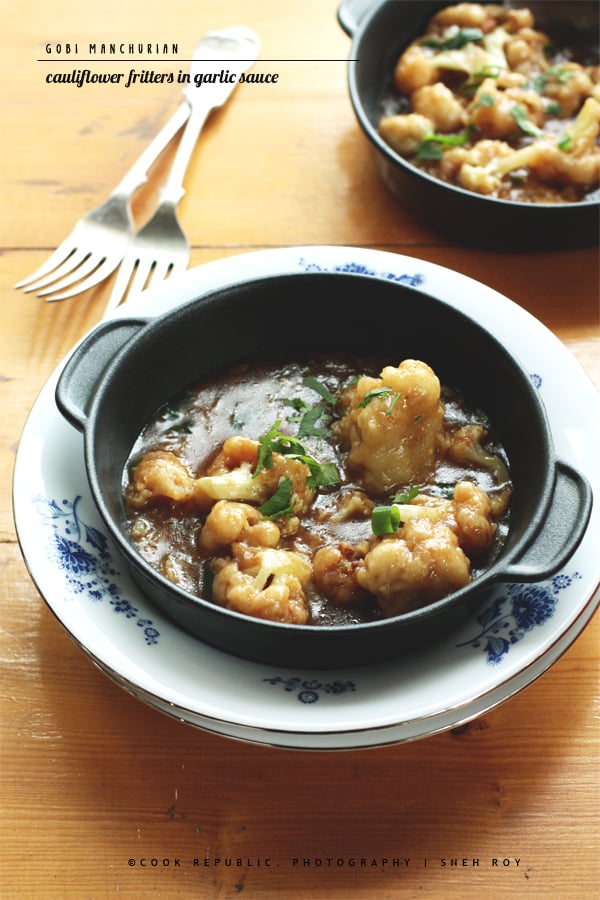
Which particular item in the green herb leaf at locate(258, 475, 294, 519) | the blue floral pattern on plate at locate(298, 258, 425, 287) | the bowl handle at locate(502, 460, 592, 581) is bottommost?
the green herb leaf at locate(258, 475, 294, 519)

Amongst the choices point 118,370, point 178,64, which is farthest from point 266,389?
point 178,64

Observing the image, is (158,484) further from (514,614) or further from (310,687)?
(514,614)

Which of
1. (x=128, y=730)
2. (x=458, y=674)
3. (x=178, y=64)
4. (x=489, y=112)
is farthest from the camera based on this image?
(x=178, y=64)

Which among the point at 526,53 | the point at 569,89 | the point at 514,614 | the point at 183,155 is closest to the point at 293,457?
the point at 514,614

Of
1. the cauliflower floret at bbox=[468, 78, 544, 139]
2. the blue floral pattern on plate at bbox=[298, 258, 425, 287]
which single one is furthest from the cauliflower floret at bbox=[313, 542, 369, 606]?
the cauliflower floret at bbox=[468, 78, 544, 139]

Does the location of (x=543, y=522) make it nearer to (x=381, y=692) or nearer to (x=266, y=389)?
(x=381, y=692)

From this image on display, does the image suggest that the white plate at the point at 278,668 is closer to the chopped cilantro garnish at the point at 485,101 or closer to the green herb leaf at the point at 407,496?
the green herb leaf at the point at 407,496

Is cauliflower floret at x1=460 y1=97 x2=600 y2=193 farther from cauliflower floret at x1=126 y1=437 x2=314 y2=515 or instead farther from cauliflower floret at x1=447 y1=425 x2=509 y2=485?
cauliflower floret at x1=126 y1=437 x2=314 y2=515
